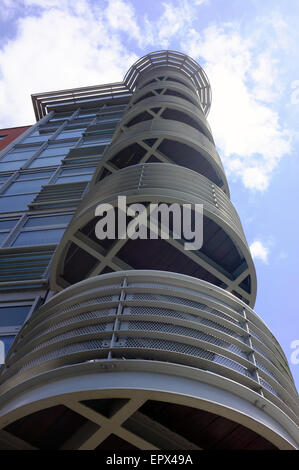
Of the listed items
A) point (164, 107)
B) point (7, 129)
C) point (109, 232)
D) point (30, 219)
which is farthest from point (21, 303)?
point (7, 129)

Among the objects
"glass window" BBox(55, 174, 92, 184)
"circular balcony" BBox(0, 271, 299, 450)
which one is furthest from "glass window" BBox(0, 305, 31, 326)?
"glass window" BBox(55, 174, 92, 184)

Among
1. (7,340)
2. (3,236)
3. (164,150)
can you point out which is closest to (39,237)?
(3,236)

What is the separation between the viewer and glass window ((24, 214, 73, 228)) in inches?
518

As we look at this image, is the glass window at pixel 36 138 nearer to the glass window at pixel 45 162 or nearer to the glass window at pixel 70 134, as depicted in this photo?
the glass window at pixel 70 134

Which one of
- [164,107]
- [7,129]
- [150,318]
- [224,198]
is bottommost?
[150,318]

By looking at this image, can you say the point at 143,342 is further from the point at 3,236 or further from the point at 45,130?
the point at 45,130

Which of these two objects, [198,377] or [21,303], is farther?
[21,303]

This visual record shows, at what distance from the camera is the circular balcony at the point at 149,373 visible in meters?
4.58

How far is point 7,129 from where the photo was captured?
25531mm

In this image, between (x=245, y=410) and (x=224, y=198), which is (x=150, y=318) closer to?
(x=245, y=410)

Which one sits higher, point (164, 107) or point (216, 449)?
point (164, 107)

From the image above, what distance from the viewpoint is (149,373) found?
471 centimetres

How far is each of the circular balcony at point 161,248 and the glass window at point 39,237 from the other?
3.41m
